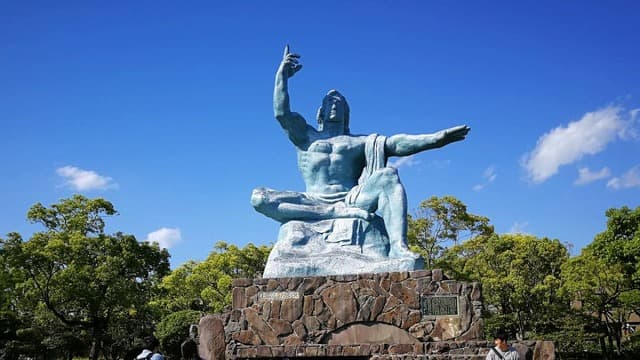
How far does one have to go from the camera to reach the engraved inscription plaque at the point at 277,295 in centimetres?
893

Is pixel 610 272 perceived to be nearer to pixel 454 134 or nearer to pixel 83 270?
pixel 454 134

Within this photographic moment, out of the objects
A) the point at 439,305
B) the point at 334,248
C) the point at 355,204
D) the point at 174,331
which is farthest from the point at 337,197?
the point at 174,331

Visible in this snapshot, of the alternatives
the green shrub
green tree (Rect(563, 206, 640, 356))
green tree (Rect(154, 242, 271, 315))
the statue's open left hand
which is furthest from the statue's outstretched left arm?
green tree (Rect(154, 242, 271, 315))

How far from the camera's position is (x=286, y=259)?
9242mm

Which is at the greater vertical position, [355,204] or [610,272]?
[610,272]

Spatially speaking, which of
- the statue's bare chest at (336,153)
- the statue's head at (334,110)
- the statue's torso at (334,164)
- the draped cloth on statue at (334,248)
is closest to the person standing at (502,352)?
the draped cloth on statue at (334,248)

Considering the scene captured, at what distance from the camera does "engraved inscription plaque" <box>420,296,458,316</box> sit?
27.7ft

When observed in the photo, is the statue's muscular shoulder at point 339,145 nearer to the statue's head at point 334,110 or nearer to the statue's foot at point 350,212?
the statue's head at point 334,110

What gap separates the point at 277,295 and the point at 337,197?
77.6 inches

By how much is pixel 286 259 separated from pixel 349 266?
929 millimetres

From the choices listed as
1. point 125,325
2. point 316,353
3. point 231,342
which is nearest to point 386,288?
point 316,353

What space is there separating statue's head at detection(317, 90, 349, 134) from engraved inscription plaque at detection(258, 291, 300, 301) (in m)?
3.15

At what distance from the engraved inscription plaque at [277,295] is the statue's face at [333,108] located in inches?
127

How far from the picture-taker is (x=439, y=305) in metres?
8.48
